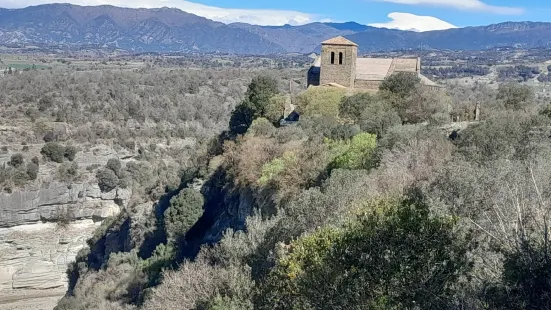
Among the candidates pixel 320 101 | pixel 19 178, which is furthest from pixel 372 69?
pixel 19 178

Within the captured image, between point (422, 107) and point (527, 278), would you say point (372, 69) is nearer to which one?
point (422, 107)

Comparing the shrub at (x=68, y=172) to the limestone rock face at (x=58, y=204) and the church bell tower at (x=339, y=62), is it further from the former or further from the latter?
the church bell tower at (x=339, y=62)

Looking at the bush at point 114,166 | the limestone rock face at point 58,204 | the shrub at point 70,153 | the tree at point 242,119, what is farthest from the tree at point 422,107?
the shrub at point 70,153

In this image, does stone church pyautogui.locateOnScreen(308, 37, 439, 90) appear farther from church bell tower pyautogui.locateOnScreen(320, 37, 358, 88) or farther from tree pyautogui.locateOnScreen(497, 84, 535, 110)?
tree pyautogui.locateOnScreen(497, 84, 535, 110)

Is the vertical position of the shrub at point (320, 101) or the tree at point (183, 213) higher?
the shrub at point (320, 101)

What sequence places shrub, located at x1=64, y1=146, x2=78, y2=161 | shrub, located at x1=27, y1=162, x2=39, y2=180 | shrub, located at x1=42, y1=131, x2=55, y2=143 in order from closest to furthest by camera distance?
shrub, located at x1=27, y1=162, x2=39, y2=180 → shrub, located at x1=64, y1=146, x2=78, y2=161 → shrub, located at x1=42, y1=131, x2=55, y2=143

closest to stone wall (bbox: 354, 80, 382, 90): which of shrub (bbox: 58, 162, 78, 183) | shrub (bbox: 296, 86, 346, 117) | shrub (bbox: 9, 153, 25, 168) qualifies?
shrub (bbox: 296, 86, 346, 117)

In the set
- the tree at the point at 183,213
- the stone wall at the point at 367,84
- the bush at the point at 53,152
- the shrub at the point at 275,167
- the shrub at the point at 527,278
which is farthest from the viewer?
the bush at the point at 53,152
